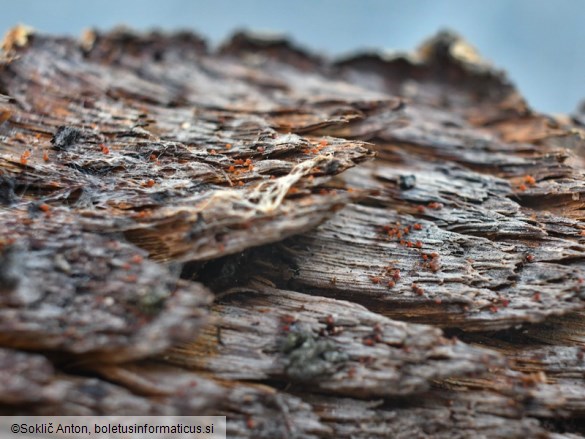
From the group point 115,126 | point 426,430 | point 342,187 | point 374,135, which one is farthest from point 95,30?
point 426,430

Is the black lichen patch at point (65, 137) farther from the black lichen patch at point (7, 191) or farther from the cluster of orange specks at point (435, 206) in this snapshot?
the cluster of orange specks at point (435, 206)

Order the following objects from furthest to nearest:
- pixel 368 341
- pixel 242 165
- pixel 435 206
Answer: pixel 435 206, pixel 242 165, pixel 368 341

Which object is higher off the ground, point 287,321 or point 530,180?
point 530,180

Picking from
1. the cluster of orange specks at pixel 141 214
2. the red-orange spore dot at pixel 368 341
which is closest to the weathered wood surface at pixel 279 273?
the red-orange spore dot at pixel 368 341

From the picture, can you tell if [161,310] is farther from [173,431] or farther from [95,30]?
[95,30]

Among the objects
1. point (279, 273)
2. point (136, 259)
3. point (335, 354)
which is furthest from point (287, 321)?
point (136, 259)

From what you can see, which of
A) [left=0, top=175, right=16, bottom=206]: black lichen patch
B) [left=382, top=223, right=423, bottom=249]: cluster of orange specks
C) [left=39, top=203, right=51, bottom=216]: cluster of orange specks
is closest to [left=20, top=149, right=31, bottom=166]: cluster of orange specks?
[left=0, top=175, right=16, bottom=206]: black lichen patch

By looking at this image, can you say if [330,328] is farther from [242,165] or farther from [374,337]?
[242,165]
